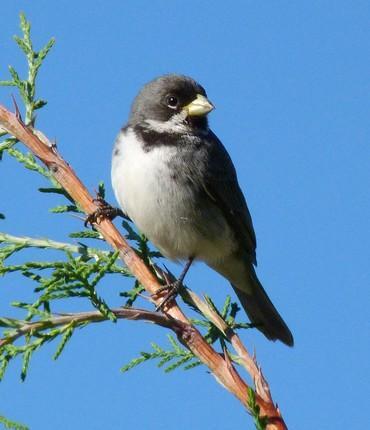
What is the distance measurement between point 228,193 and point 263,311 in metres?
0.90

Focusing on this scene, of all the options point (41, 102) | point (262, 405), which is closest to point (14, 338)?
point (262, 405)

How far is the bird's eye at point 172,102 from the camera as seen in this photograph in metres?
5.51

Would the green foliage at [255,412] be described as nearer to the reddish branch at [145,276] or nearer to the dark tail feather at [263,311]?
the reddish branch at [145,276]

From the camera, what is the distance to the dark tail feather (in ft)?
16.6

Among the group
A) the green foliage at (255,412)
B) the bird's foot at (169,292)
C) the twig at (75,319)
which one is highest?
the bird's foot at (169,292)

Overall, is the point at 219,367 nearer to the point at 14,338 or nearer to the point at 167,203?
the point at 14,338

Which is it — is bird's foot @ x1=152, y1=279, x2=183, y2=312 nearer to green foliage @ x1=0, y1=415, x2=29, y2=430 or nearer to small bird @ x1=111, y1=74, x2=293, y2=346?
green foliage @ x1=0, y1=415, x2=29, y2=430

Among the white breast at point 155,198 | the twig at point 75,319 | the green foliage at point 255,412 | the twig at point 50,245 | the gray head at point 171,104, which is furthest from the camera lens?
the gray head at point 171,104

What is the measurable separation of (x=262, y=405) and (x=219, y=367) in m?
0.16

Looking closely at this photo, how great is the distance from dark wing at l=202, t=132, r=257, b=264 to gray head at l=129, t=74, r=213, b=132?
0.22 metres

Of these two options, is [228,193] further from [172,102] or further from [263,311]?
[263,311]

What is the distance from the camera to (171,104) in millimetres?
5527

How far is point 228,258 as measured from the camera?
5.59 metres

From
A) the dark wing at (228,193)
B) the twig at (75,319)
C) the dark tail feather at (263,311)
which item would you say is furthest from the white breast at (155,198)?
the twig at (75,319)
